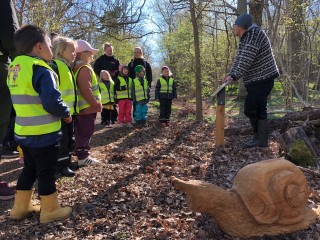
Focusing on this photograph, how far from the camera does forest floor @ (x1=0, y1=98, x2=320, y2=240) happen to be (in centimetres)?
317

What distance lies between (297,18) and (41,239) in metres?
9.64

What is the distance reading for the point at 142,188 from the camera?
4180mm

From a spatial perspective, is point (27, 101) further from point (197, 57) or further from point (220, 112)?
point (197, 57)

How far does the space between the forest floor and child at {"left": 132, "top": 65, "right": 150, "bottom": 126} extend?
1.68 meters

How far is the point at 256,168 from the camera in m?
2.92

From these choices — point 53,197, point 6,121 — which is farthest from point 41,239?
point 6,121

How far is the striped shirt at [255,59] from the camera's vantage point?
542cm

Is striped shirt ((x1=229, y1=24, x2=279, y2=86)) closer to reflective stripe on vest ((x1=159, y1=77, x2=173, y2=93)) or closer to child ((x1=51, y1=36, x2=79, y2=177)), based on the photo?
child ((x1=51, y1=36, x2=79, y2=177))

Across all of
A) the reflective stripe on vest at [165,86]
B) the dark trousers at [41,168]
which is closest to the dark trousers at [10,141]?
the dark trousers at [41,168]

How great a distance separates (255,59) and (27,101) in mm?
3650

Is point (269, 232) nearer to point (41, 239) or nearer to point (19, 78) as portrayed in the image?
point (41, 239)

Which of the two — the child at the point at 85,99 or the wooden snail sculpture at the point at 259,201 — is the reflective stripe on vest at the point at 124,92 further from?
the wooden snail sculpture at the point at 259,201

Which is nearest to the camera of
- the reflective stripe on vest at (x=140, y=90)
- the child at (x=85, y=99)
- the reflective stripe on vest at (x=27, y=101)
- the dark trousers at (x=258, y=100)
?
the reflective stripe on vest at (x=27, y=101)

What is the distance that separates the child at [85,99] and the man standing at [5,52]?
3.15 ft
